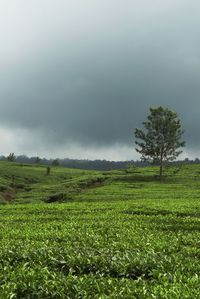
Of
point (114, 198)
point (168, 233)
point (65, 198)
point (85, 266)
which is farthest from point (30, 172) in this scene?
point (85, 266)

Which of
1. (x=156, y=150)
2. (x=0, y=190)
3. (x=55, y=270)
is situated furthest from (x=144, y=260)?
(x=156, y=150)

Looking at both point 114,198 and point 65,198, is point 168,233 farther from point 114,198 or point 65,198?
point 65,198

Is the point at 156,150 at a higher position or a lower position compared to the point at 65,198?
higher

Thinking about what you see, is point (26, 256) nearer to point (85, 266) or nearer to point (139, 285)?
point (85, 266)

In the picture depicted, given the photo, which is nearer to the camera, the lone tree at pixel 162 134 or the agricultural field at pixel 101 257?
the agricultural field at pixel 101 257

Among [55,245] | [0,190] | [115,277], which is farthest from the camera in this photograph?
[0,190]

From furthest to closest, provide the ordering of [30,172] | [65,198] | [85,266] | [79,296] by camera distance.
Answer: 1. [30,172]
2. [65,198]
3. [85,266]
4. [79,296]

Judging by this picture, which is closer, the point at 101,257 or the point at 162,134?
the point at 101,257

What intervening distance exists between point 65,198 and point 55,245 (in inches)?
1756

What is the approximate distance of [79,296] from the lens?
1412 centimetres

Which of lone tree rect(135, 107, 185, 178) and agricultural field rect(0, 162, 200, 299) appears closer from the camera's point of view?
agricultural field rect(0, 162, 200, 299)

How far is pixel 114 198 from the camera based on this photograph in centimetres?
5819

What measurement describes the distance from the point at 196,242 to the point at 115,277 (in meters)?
8.05

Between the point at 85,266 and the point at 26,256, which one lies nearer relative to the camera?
the point at 85,266
